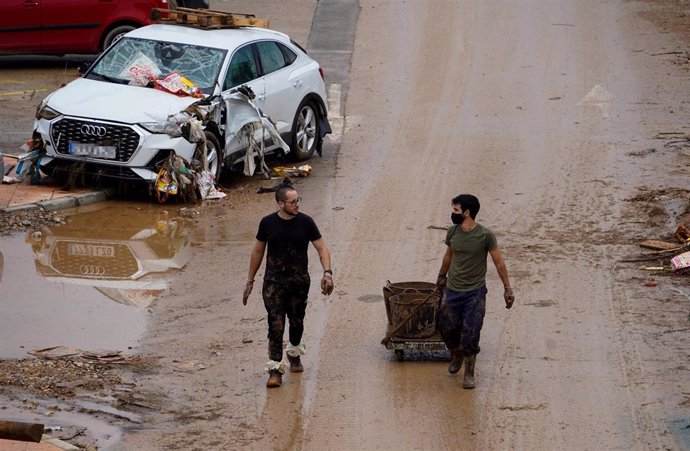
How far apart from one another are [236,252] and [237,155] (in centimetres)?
276

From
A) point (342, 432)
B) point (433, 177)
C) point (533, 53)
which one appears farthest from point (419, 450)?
point (533, 53)

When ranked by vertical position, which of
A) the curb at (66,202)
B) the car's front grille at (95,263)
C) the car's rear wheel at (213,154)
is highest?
the car's rear wheel at (213,154)

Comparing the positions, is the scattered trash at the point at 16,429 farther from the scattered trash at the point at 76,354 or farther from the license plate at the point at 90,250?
the license plate at the point at 90,250

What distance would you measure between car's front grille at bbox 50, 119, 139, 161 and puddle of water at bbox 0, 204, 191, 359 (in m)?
0.74

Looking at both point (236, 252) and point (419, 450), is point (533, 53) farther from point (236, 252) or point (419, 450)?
point (419, 450)

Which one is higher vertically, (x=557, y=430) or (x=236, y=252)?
(x=557, y=430)

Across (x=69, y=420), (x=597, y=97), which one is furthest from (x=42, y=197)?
(x=597, y=97)

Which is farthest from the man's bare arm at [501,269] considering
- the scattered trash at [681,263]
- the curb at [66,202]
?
the curb at [66,202]

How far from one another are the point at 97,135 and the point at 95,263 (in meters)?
2.30

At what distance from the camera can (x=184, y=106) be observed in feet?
46.8

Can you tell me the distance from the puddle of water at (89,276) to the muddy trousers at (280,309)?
144 centimetres

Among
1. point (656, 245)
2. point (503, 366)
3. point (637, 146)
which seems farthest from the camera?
point (637, 146)

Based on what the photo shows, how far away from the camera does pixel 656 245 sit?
12.5 m

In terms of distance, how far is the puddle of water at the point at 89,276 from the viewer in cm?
1018
